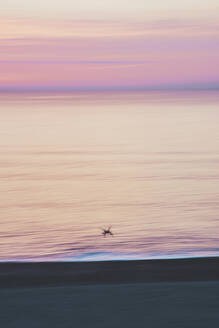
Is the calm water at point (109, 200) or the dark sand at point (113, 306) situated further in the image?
the calm water at point (109, 200)

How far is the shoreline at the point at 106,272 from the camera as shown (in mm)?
8156

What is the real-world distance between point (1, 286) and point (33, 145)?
36565 millimetres

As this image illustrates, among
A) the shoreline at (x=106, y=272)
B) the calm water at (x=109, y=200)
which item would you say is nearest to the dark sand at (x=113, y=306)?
the shoreline at (x=106, y=272)

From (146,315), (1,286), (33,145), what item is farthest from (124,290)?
(33,145)

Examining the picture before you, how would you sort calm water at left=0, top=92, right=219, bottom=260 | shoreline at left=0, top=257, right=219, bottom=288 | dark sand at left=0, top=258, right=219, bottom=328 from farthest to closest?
calm water at left=0, top=92, right=219, bottom=260 → shoreline at left=0, top=257, right=219, bottom=288 → dark sand at left=0, top=258, right=219, bottom=328

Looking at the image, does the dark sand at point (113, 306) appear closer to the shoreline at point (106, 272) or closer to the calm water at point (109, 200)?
the shoreline at point (106, 272)

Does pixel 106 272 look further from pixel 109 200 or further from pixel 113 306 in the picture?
pixel 109 200

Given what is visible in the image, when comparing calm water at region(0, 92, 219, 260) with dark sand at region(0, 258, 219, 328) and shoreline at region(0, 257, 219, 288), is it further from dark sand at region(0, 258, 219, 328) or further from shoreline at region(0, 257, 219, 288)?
dark sand at region(0, 258, 219, 328)

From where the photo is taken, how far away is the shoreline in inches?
321

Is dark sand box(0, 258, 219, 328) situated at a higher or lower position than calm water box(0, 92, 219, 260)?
lower

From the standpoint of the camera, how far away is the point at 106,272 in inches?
341

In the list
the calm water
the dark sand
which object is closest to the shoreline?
the dark sand

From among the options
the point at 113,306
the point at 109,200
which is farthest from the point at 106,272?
the point at 109,200

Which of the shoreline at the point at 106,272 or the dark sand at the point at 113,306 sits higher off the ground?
the shoreline at the point at 106,272
